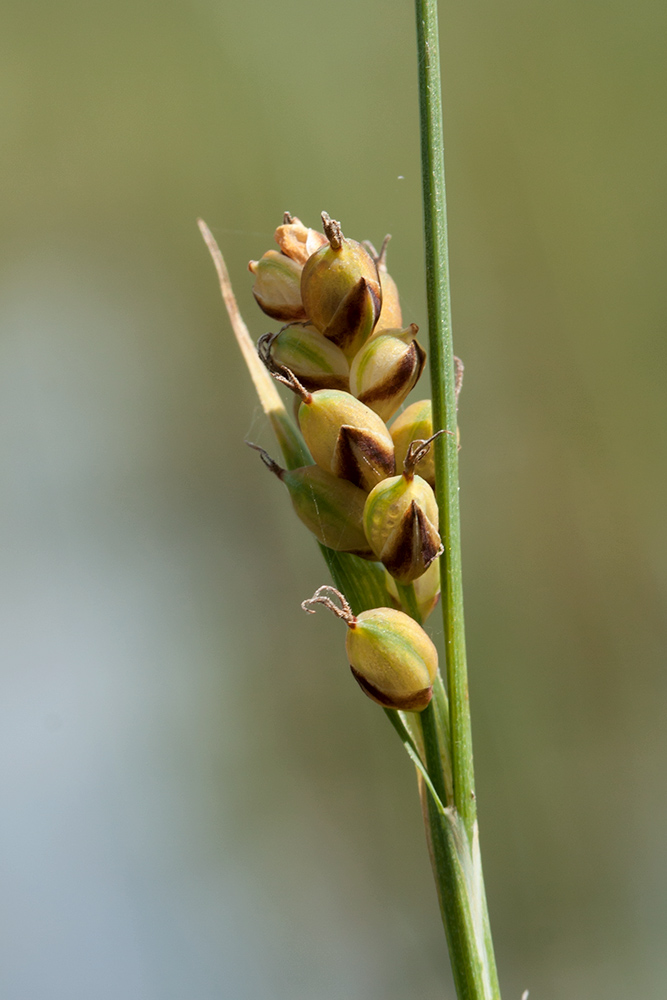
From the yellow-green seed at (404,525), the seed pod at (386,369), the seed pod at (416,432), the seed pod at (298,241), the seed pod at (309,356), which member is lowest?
the yellow-green seed at (404,525)

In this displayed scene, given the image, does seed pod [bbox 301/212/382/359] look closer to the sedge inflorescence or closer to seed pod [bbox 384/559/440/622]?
the sedge inflorescence

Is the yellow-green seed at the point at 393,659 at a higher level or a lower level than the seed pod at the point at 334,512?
lower

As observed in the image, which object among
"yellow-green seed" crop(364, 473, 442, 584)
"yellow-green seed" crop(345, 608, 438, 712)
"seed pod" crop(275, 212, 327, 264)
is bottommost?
"yellow-green seed" crop(345, 608, 438, 712)

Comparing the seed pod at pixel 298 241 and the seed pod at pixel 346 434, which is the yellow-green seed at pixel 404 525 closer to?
the seed pod at pixel 346 434

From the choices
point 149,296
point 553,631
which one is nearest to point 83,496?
point 149,296

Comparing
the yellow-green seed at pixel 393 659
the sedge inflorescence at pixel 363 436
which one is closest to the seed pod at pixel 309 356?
the sedge inflorescence at pixel 363 436

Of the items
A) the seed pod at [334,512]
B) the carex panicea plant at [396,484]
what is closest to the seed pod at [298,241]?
the carex panicea plant at [396,484]

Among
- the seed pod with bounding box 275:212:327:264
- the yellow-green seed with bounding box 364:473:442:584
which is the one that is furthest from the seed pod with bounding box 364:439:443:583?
the seed pod with bounding box 275:212:327:264

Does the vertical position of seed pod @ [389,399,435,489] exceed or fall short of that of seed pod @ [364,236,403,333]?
it falls short

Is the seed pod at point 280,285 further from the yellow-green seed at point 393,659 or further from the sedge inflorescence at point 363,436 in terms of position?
the yellow-green seed at point 393,659
